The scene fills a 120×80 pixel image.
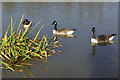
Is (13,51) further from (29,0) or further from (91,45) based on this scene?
(29,0)

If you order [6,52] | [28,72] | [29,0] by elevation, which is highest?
[29,0]

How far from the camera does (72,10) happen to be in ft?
97.7

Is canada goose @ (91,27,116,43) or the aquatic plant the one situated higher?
canada goose @ (91,27,116,43)

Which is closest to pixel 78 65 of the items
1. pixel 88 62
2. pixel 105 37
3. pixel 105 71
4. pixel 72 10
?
pixel 88 62

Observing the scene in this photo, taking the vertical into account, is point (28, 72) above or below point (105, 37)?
below

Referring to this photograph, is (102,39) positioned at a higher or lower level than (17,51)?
higher

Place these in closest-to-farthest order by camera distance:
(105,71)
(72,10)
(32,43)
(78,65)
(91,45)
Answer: (105,71)
(78,65)
(32,43)
(91,45)
(72,10)

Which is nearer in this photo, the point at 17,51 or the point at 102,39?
the point at 17,51

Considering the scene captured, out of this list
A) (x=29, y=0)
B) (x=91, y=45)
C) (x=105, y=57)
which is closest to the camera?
(x=105, y=57)

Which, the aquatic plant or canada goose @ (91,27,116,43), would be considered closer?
the aquatic plant

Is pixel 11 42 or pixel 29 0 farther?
pixel 29 0

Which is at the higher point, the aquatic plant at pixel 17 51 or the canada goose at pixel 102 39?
the canada goose at pixel 102 39

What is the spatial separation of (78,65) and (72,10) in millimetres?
18715

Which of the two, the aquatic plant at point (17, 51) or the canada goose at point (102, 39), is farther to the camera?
the canada goose at point (102, 39)
